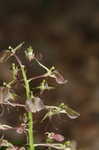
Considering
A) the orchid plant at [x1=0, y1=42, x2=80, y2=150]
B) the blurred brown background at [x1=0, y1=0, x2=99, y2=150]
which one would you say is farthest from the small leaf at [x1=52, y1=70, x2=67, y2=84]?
the blurred brown background at [x1=0, y1=0, x2=99, y2=150]

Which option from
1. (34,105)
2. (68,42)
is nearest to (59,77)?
(34,105)

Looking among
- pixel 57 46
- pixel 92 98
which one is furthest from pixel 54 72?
pixel 57 46

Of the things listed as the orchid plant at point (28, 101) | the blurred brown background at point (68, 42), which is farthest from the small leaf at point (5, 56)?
the blurred brown background at point (68, 42)

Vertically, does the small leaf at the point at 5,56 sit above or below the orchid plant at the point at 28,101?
above

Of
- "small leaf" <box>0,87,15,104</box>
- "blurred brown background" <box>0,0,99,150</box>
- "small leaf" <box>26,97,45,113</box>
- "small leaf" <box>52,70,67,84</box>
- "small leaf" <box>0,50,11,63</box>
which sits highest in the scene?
"blurred brown background" <box>0,0,99,150</box>

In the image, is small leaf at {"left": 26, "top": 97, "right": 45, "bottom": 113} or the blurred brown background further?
the blurred brown background

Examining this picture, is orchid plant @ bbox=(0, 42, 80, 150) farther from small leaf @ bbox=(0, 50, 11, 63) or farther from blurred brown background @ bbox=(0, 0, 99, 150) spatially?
blurred brown background @ bbox=(0, 0, 99, 150)

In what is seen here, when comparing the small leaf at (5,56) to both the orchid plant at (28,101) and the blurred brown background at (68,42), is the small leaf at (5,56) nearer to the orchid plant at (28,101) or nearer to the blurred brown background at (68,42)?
the orchid plant at (28,101)

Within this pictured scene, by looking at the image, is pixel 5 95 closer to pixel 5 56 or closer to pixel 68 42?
pixel 5 56
